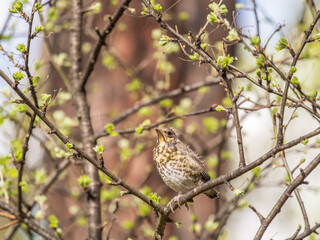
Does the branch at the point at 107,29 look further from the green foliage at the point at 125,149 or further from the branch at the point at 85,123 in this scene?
the green foliage at the point at 125,149

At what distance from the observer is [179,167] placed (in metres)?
3.42

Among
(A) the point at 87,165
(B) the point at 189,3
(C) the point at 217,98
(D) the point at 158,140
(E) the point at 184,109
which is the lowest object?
(A) the point at 87,165

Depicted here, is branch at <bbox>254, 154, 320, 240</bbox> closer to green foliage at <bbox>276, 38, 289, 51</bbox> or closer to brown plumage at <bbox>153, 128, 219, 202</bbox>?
green foliage at <bbox>276, 38, 289, 51</bbox>

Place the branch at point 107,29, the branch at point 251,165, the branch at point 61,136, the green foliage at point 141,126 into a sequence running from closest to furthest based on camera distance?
1. the branch at point 251,165
2. the branch at point 61,136
3. the green foliage at point 141,126
4. the branch at point 107,29

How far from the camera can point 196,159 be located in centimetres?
350

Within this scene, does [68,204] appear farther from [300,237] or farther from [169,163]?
[300,237]

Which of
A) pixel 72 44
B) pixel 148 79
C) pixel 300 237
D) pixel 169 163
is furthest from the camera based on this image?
pixel 148 79

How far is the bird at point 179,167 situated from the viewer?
341cm

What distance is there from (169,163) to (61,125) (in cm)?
104

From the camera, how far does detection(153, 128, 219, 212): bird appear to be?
3406 millimetres

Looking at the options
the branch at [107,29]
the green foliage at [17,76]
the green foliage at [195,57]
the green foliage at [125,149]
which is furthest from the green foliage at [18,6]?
the green foliage at [125,149]

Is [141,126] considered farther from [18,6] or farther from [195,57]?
[18,6]

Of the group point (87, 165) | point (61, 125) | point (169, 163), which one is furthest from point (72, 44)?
point (169, 163)

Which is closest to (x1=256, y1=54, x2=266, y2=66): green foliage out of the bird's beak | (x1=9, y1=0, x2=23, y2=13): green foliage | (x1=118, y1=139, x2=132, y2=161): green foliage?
(x1=9, y1=0, x2=23, y2=13): green foliage
